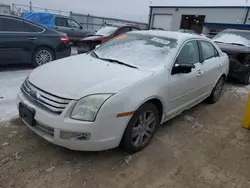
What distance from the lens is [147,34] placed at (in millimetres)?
3803

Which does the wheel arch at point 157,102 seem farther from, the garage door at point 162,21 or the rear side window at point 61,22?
the garage door at point 162,21

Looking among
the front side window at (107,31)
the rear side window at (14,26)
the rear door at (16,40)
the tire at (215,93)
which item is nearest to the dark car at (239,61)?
the tire at (215,93)

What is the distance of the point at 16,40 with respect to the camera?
18.8 feet

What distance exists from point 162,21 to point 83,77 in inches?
1003

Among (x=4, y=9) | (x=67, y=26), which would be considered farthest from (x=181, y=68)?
(x=4, y=9)

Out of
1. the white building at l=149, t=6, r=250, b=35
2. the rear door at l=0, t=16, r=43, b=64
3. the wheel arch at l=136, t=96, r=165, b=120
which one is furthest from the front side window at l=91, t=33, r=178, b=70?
the white building at l=149, t=6, r=250, b=35

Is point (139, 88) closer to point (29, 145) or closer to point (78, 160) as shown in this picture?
point (78, 160)

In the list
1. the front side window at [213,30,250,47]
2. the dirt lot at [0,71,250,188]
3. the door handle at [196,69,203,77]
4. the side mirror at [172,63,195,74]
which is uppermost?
the front side window at [213,30,250,47]

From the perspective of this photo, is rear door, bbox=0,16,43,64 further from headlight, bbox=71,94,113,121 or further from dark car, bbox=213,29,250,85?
dark car, bbox=213,29,250,85

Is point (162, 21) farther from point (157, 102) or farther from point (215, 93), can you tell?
point (157, 102)

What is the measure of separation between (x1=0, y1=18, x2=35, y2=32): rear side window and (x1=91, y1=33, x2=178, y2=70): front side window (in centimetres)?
317

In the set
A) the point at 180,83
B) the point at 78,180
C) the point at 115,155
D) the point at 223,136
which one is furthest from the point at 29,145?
the point at 223,136

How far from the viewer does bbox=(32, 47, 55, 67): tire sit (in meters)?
6.18

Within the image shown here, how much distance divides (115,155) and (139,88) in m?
0.90
